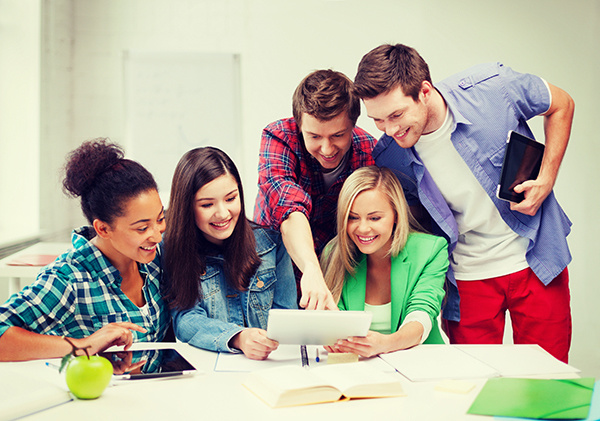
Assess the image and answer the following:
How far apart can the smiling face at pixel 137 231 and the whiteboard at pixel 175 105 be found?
2444 millimetres

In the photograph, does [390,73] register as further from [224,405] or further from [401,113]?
[224,405]

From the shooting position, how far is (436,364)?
4.66 ft

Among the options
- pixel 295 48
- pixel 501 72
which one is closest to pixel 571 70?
pixel 295 48

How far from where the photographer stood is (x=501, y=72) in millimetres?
1968

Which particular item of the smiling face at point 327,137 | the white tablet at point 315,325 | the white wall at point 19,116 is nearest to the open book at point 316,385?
the white tablet at point 315,325

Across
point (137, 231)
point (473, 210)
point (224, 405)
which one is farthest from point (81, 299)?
point (473, 210)

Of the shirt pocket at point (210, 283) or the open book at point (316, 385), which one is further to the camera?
the shirt pocket at point (210, 283)

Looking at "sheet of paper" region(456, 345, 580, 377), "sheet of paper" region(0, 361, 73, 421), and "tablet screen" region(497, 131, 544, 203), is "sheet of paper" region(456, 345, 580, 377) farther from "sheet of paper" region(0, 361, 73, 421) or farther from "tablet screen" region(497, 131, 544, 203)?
"sheet of paper" region(0, 361, 73, 421)

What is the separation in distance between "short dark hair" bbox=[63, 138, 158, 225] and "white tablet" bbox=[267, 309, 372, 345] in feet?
1.84

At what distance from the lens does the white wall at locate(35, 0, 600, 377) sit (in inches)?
157

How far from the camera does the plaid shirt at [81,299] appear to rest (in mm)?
1432

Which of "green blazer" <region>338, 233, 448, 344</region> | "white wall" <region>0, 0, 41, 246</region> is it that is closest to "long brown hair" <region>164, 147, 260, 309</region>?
"green blazer" <region>338, 233, 448, 344</region>

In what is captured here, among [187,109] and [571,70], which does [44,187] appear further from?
[571,70]

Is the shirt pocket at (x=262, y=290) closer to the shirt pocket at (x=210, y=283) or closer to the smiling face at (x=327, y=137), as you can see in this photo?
the shirt pocket at (x=210, y=283)
